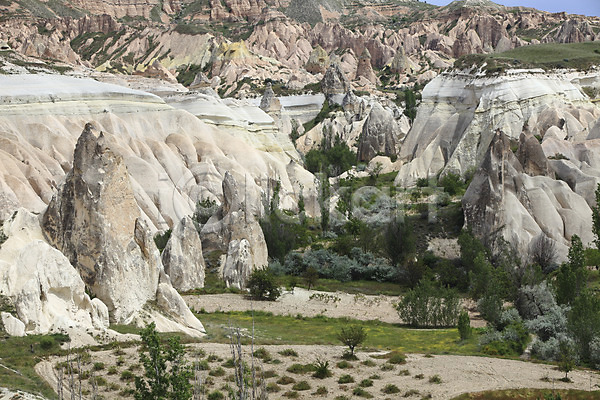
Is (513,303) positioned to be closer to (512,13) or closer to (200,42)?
(200,42)

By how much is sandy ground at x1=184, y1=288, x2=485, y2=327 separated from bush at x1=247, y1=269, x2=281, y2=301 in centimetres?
50

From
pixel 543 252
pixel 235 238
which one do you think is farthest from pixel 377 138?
pixel 235 238

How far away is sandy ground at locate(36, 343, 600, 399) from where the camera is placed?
75.4ft

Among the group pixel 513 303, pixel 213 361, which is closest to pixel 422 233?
pixel 513 303

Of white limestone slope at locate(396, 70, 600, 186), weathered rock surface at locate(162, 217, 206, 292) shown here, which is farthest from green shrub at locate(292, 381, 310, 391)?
white limestone slope at locate(396, 70, 600, 186)

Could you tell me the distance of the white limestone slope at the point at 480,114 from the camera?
7038 centimetres

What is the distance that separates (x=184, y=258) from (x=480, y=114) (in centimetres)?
4010

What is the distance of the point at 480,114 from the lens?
235ft

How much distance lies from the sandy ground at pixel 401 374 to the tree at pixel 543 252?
18.8 m

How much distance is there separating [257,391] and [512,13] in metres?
187

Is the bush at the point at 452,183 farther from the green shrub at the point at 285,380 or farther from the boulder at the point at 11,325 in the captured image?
the boulder at the point at 11,325

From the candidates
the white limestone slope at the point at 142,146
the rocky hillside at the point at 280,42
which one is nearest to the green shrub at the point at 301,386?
the white limestone slope at the point at 142,146

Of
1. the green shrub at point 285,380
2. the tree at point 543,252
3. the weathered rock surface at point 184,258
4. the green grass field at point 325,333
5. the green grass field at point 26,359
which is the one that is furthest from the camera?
the tree at point 543,252

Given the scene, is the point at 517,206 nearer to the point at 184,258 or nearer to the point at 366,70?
the point at 184,258
